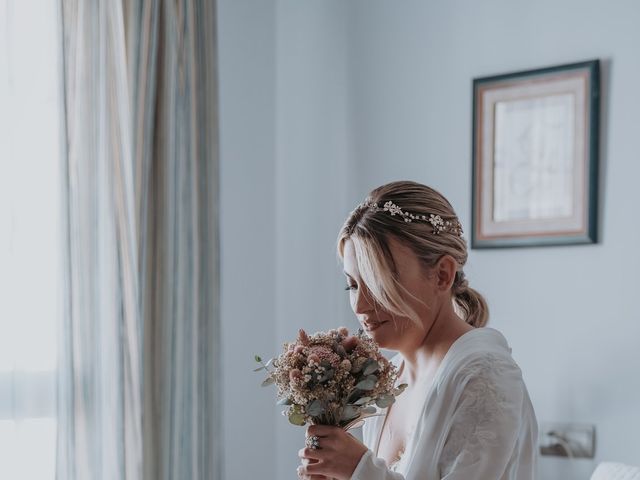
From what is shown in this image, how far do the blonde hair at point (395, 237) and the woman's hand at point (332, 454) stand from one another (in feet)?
0.87

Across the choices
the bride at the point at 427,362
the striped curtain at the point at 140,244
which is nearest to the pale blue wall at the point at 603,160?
the striped curtain at the point at 140,244

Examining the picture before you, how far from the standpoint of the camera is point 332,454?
5.64 feet

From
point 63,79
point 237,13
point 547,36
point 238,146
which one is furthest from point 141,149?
point 547,36

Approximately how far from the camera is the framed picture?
2902 millimetres

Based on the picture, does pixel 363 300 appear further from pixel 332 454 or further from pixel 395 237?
pixel 332 454

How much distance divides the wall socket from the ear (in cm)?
127

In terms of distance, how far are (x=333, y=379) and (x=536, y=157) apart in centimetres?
159

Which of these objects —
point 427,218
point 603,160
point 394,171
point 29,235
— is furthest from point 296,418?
point 394,171

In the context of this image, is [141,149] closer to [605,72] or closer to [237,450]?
[237,450]

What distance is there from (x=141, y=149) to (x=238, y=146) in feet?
2.04

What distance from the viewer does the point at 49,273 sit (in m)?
2.55

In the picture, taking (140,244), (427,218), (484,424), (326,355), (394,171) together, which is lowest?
(484,424)

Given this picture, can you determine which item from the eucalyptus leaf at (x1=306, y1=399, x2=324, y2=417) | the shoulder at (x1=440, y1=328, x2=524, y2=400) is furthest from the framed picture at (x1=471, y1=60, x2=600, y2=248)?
the eucalyptus leaf at (x1=306, y1=399, x2=324, y2=417)

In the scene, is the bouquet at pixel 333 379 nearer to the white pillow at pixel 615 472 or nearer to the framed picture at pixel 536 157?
the white pillow at pixel 615 472
